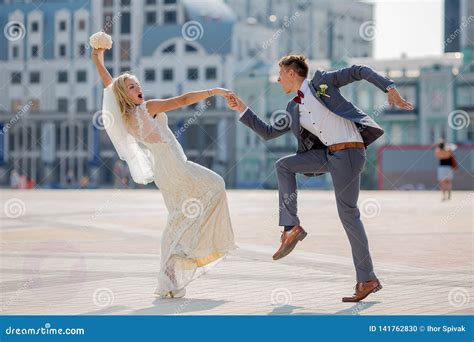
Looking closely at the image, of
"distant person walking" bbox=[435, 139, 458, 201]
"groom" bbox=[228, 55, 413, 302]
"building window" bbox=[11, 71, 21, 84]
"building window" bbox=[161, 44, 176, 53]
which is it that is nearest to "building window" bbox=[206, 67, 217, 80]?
"building window" bbox=[161, 44, 176, 53]

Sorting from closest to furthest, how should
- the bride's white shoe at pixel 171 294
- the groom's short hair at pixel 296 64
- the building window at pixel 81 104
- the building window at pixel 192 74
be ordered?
the groom's short hair at pixel 296 64, the bride's white shoe at pixel 171 294, the building window at pixel 192 74, the building window at pixel 81 104

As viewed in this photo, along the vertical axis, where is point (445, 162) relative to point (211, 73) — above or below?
below

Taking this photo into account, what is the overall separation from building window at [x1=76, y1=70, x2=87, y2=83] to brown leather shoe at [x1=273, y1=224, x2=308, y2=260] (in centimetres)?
7676

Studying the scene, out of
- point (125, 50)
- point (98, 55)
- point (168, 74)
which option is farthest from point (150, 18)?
point (98, 55)

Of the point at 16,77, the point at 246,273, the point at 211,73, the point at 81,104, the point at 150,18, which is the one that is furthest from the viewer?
the point at 16,77

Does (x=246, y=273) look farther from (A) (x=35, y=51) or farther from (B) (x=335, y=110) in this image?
(A) (x=35, y=51)

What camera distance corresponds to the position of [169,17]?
82.3 m

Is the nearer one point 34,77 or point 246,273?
point 246,273

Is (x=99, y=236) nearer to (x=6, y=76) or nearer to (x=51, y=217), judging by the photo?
(x=51, y=217)

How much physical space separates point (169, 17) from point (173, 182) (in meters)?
75.8

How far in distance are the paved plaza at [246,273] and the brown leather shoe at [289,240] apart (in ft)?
1.14

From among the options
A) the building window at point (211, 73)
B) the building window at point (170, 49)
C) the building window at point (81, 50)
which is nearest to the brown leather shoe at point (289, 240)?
the building window at point (211, 73)

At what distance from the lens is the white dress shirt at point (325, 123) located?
23.3 feet

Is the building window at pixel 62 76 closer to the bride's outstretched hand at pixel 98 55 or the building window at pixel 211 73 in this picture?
the building window at pixel 211 73
